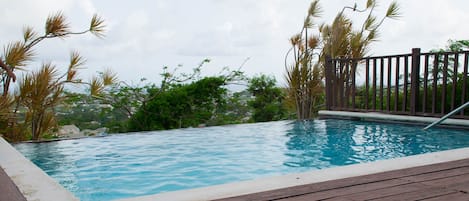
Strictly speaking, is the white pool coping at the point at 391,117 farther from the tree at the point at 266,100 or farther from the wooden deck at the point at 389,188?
the wooden deck at the point at 389,188

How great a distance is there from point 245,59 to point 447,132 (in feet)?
20.3

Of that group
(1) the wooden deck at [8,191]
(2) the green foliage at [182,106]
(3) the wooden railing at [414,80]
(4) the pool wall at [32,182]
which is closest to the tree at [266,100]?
(2) the green foliage at [182,106]

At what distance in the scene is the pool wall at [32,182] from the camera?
249 centimetres

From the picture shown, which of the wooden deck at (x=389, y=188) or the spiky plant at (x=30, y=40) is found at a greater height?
the spiky plant at (x=30, y=40)

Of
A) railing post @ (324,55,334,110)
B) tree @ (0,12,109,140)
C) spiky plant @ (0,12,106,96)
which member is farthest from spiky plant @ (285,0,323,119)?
spiky plant @ (0,12,106,96)

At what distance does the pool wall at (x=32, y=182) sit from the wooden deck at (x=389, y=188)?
0.97m

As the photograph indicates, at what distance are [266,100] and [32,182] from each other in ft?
30.4

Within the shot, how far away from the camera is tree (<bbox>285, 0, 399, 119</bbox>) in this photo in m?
9.66

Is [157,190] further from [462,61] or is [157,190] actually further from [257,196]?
[462,61]

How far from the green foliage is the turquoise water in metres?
3.09

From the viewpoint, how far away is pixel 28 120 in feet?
25.0

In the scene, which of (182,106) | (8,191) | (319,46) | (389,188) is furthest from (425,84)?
(8,191)

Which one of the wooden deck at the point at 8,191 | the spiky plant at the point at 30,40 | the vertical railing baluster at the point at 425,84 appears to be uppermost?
the spiky plant at the point at 30,40

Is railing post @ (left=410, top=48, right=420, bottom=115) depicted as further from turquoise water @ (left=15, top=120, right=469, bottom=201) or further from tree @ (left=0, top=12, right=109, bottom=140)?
tree @ (left=0, top=12, right=109, bottom=140)
